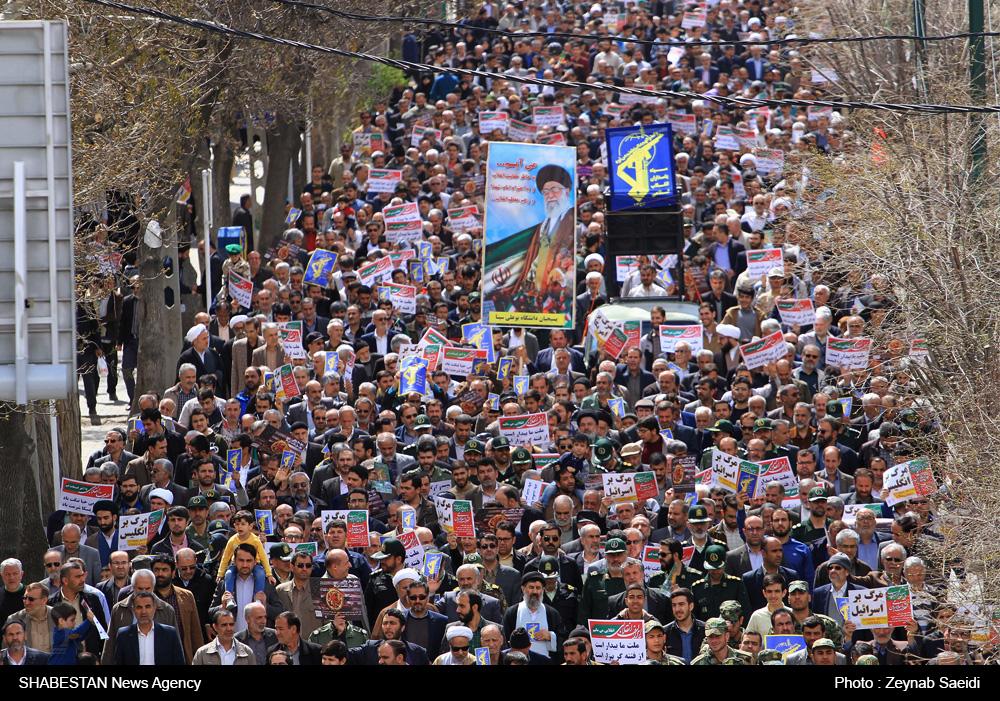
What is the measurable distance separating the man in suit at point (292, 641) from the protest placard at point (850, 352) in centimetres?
747

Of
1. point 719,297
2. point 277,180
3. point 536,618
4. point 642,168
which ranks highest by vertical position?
point 277,180

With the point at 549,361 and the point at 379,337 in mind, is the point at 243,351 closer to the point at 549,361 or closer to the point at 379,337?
the point at 379,337

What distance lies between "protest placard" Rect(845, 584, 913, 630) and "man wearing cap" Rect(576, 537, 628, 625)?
1744 millimetres

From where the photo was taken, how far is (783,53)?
30.9m

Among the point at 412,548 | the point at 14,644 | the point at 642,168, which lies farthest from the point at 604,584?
the point at 642,168

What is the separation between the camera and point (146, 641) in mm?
10750

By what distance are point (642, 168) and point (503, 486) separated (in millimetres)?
6971

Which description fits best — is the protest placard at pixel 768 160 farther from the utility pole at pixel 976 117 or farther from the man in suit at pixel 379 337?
the man in suit at pixel 379 337

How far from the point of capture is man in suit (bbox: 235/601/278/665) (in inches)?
422

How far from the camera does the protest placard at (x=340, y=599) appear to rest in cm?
1131

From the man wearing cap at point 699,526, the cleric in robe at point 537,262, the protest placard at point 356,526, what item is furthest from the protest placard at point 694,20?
the protest placard at point 356,526

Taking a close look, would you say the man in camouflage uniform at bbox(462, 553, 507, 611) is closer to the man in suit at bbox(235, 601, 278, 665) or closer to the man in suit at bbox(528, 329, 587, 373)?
the man in suit at bbox(235, 601, 278, 665)

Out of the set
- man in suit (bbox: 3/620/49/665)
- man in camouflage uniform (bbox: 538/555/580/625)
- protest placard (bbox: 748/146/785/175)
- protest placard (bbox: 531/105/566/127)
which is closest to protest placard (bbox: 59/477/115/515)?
man in suit (bbox: 3/620/49/665)
